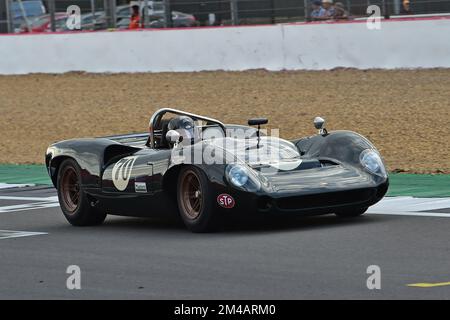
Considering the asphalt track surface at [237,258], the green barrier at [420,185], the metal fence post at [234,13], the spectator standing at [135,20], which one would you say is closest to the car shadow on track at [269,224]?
the asphalt track surface at [237,258]

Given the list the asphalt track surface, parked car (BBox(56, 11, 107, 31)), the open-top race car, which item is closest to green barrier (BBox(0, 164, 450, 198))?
the asphalt track surface

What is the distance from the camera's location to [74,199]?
39.4 ft

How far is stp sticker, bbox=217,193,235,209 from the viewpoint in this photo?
33.1 feet

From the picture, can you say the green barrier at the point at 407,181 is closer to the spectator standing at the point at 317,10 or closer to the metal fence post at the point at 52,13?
A: the spectator standing at the point at 317,10

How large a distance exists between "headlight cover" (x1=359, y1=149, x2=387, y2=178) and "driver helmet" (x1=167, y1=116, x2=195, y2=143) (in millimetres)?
1585

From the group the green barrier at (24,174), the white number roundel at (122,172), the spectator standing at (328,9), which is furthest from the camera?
the spectator standing at (328,9)

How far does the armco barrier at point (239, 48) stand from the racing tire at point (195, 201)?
39.1 ft

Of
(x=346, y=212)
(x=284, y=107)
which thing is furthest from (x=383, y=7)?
(x=346, y=212)

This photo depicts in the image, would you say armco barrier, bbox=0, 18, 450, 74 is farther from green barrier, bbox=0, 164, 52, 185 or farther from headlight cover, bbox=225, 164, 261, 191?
headlight cover, bbox=225, 164, 261, 191

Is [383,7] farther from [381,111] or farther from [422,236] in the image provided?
[422,236]

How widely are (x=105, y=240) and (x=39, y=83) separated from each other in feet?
55.5

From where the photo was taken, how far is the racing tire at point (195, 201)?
10.2 meters

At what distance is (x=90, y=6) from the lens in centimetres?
2762

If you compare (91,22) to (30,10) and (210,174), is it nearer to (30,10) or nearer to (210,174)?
(30,10)
